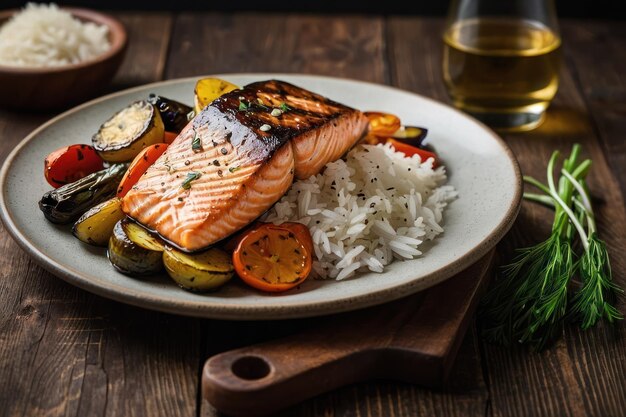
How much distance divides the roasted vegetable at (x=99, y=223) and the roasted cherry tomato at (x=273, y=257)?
44 cm

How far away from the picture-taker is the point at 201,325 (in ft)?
8.87

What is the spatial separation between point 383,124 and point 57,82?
1.65m

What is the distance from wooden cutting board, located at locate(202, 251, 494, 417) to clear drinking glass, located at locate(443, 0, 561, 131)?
164 cm

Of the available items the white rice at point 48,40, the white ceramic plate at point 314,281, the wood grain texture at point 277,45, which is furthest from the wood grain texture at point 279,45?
the white ceramic plate at point 314,281

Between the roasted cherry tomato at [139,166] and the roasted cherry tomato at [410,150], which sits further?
the roasted cherry tomato at [410,150]

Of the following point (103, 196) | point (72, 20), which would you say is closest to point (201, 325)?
point (103, 196)

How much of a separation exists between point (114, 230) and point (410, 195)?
1009 mm

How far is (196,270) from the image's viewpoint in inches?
98.8

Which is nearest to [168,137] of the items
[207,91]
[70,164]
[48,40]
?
[207,91]

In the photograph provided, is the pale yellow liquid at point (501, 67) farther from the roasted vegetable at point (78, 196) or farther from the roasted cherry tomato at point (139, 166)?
the roasted vegetable at point (78, 196)

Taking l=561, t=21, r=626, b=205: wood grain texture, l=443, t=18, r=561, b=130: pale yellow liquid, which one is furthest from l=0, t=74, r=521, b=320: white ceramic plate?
l=561, t=21, r=626, b=205: wood grain texture

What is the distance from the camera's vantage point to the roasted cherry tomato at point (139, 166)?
2871mm

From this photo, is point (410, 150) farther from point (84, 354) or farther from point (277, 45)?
point (277, 45)

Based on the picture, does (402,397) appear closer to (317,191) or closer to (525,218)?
(317,191)
